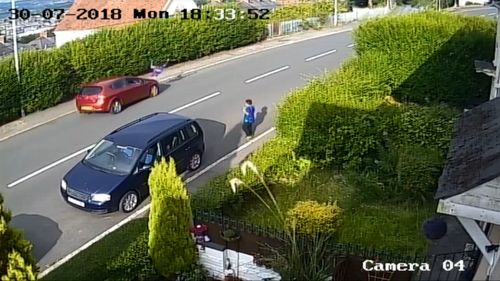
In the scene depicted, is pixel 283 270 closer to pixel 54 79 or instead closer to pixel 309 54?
pixel 54 79

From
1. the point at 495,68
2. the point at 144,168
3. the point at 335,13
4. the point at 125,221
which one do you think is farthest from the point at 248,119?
the point at 335,13

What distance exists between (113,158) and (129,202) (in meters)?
1.09

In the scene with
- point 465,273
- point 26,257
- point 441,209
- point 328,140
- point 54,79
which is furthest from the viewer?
point 54,79

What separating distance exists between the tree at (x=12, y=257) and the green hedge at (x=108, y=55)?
1366cm

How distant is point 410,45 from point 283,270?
46.4 feet

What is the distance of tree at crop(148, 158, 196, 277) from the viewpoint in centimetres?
1030

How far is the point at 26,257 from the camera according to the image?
27.5 feet

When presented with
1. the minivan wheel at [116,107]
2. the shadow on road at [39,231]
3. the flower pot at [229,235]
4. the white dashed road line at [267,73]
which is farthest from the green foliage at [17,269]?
the white dashed road line at [267,73]

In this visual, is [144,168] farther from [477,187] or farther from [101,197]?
[477,187]

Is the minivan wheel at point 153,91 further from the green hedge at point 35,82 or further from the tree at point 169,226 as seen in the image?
the tree at point 169,226

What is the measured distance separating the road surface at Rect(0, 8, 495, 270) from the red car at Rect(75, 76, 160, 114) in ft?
1.03

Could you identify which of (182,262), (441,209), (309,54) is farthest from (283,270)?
(309,54)

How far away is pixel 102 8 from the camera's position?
130 ft

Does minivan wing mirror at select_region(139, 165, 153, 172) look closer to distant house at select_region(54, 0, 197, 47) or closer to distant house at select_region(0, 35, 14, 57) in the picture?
distant house at select_region(0, 35, 14, 57)
